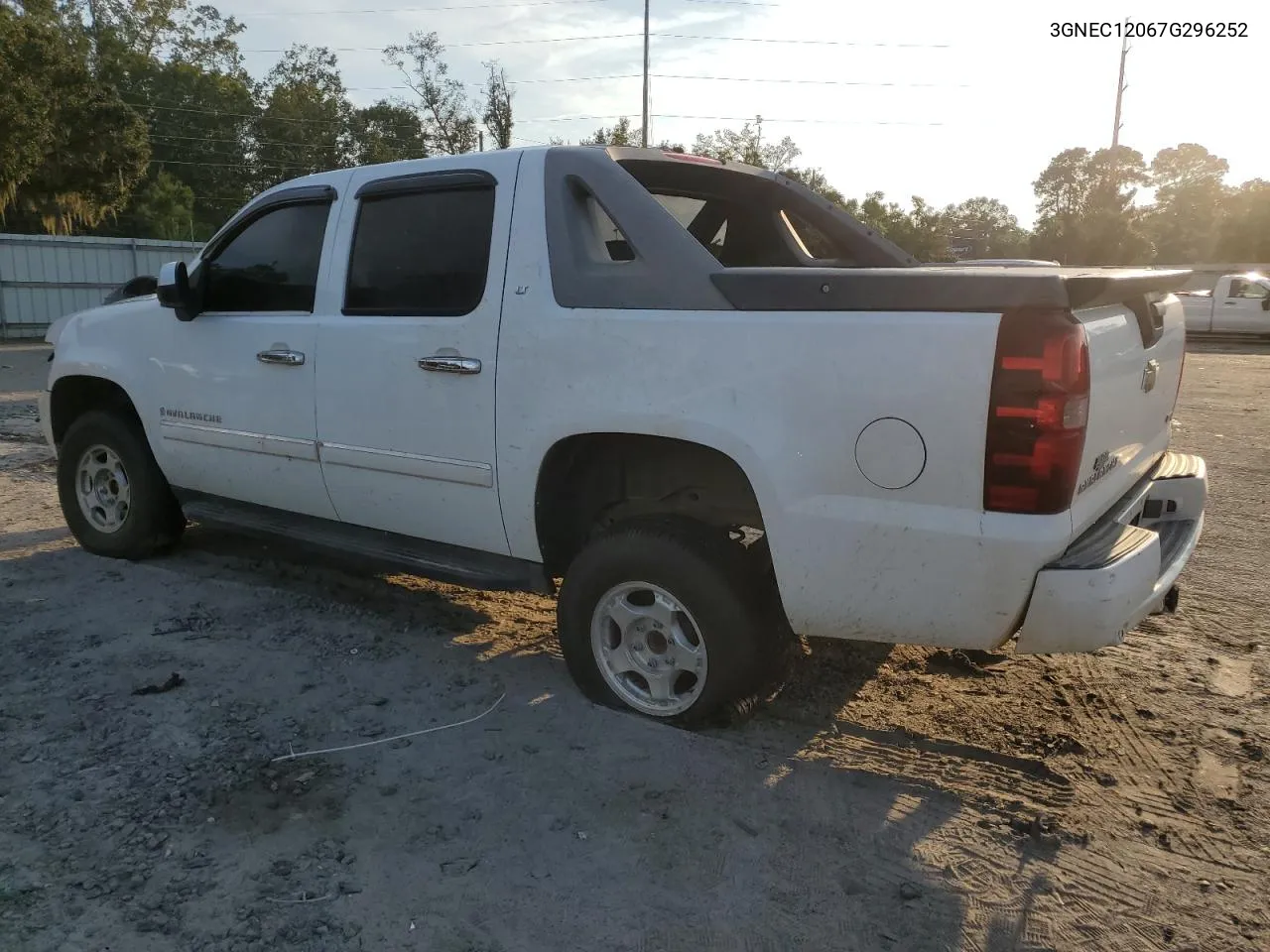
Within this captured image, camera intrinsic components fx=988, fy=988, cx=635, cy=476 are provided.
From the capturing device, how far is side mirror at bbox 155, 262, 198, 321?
4699mm

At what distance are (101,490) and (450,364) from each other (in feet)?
9.36

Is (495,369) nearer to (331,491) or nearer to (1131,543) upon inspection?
(331,491)

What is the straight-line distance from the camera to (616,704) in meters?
3.63

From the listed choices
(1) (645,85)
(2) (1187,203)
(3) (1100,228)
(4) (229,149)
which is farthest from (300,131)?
(2) (1187,203)

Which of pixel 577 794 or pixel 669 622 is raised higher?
pixel 669 622

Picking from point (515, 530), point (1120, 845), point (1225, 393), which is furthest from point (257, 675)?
point (1225, 393)

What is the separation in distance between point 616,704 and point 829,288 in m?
1.69

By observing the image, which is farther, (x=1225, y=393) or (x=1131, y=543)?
(x=1225, y=393)

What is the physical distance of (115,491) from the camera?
215 inches

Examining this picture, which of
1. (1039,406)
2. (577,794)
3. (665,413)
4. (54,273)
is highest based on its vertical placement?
(54,273)

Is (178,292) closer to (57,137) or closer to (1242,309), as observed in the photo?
(1242,309)

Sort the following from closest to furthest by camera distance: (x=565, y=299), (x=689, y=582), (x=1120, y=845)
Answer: (x=1120, y=845)
(x=689, y=582)
(x=565, y=299)

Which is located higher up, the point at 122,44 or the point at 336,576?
the point at 122,44

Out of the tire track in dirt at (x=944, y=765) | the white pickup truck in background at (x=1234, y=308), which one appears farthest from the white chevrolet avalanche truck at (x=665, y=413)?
the white pickup truck in background at (x=1234, y=308)
